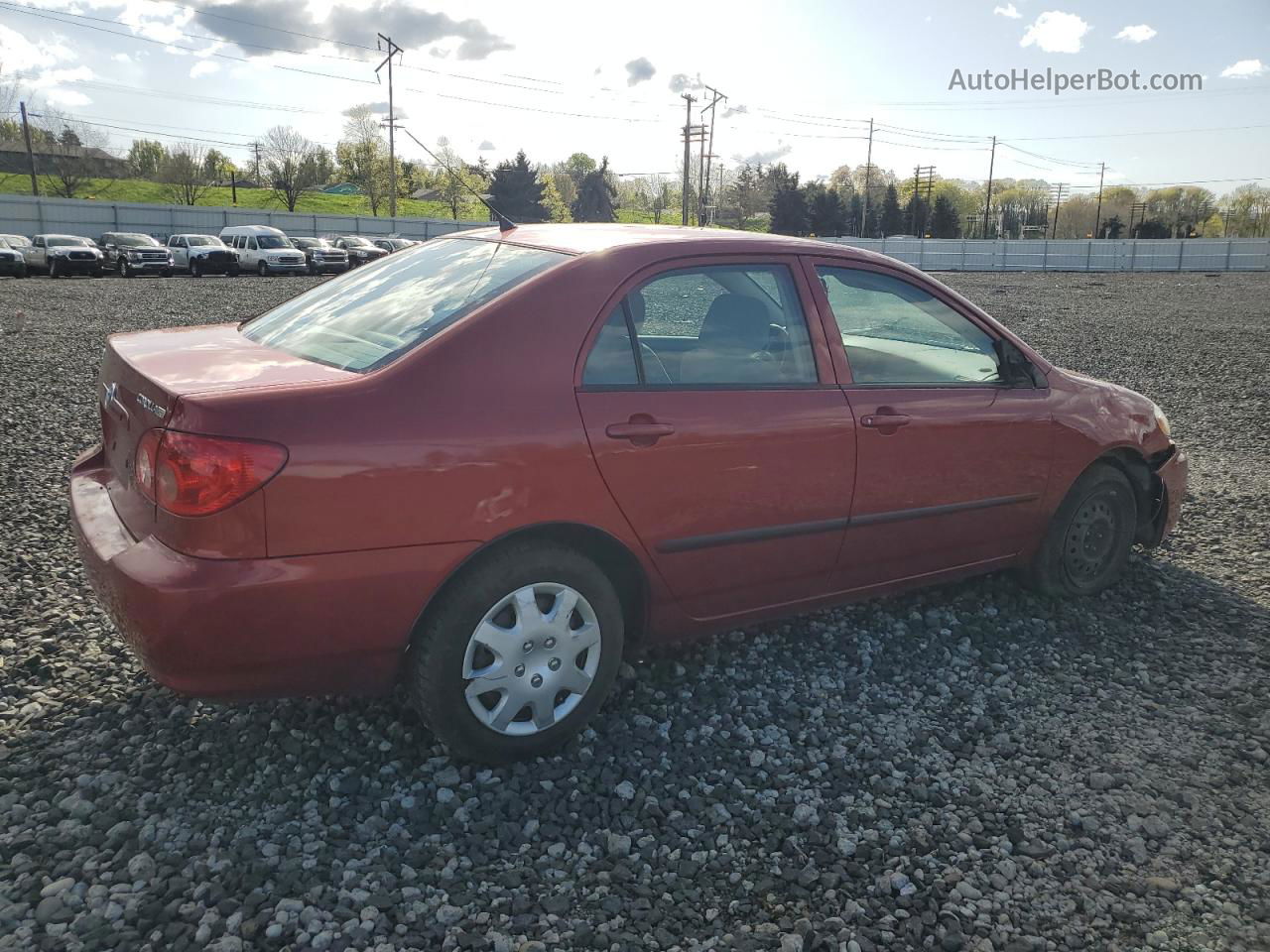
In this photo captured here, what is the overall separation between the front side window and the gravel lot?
1.14 m

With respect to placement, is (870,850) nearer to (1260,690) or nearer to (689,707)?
(689,707)

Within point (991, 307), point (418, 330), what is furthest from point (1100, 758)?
point (991, 307)

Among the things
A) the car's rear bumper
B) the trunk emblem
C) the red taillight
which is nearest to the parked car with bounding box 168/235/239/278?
the trunk emblem

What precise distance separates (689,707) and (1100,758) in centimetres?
140

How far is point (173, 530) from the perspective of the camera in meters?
2.52

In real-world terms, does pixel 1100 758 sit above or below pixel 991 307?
below

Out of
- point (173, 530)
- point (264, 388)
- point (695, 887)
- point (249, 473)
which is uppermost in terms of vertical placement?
point (264, 388)

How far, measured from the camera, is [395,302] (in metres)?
3.29

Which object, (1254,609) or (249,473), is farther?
(1254,609)

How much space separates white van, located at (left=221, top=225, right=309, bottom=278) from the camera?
1406 inches

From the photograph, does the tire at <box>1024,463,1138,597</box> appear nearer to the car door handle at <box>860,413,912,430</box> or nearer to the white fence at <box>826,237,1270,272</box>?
the car door handle at <box>860,413,912,430</box>

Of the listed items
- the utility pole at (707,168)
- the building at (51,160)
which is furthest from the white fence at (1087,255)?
the building at (51,160)

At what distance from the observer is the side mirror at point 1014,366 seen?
4086 mm

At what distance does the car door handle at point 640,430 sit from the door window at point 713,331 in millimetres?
140
